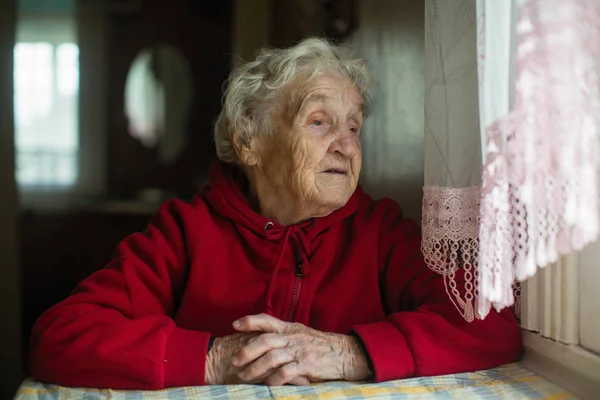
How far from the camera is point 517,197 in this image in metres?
0.98

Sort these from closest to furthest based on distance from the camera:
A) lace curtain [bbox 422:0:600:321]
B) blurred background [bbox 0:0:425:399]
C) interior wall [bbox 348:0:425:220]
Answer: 1. lace curtain [bbox 422:0:600:321]
2. interior wall [bbox 348:0:425:220]
3. blurred background [bbox 0:0:425:399]

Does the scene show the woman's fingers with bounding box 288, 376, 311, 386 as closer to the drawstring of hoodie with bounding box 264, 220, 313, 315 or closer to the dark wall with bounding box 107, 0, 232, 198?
the drawstring of hoodie with bounding box 264, 220, 313, 315

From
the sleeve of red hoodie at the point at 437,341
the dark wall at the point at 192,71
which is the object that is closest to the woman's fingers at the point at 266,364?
the sleeve of red hoodie at the point at 437,341

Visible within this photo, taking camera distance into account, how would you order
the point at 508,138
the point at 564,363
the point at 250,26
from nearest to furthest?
the point at 508,138, the point at 564,363, the point at 250,26

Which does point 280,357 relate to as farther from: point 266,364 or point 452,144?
point 452,144

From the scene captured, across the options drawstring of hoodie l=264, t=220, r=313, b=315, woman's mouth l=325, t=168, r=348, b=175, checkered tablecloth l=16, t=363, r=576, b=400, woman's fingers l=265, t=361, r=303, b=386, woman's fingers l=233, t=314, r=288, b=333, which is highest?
woman's mouth l=325, t=168, r=348, b=175

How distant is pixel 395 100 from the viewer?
2.14 meters

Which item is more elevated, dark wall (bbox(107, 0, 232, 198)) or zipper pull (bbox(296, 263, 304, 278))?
dark wall (bbox(107, 0, 232, 198))

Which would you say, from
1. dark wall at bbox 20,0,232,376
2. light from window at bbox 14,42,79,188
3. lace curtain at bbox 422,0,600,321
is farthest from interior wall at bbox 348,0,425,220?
light from window at bbox 14,42,79,188

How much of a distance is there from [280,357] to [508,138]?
0.59 m

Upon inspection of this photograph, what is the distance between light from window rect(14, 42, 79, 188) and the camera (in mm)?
4152

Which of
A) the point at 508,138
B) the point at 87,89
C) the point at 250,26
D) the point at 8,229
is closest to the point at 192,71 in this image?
the point at 250,26

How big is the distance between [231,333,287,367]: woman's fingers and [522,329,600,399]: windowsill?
50 centimetres

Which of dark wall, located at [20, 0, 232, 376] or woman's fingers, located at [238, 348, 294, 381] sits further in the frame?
dark wall, located at [20, 0, 232, 376]
